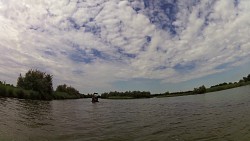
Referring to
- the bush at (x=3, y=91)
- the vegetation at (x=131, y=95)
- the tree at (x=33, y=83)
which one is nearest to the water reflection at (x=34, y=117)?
the bush at (x=3, y=91)

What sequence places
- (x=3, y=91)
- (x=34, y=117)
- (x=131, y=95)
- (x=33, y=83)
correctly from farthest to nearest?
(x=131, y=95) → (x=33, y=83) → (x=3, y=91) → (x=34, y=117)

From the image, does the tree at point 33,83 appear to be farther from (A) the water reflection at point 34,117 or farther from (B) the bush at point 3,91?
(A) the water reflection at point 34,117

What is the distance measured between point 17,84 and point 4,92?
2695cm

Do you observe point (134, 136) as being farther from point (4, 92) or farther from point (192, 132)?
point (4, 92)

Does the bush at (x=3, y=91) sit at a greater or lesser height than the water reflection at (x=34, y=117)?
greater

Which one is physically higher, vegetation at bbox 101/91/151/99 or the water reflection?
vegetation at bbox 101/91/151/99

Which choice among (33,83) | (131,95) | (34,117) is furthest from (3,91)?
(131,95)

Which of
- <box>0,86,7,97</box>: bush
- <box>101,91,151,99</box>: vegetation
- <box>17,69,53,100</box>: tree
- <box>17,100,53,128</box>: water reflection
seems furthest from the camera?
<box>101,91,151,99</box>: vegetation

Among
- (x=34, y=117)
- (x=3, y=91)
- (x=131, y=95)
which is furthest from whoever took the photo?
(x=131, y=95)

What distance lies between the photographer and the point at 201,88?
132 meters

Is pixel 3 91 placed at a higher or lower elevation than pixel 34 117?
higher

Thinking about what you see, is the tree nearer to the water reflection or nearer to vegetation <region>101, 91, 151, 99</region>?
the water reflection

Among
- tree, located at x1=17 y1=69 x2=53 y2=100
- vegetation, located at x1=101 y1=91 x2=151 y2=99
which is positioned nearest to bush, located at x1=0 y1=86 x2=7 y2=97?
tree, located at x1=17 y1=69 x2=53 y2=100

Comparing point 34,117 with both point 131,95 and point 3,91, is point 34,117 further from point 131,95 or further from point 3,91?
point 131,95
